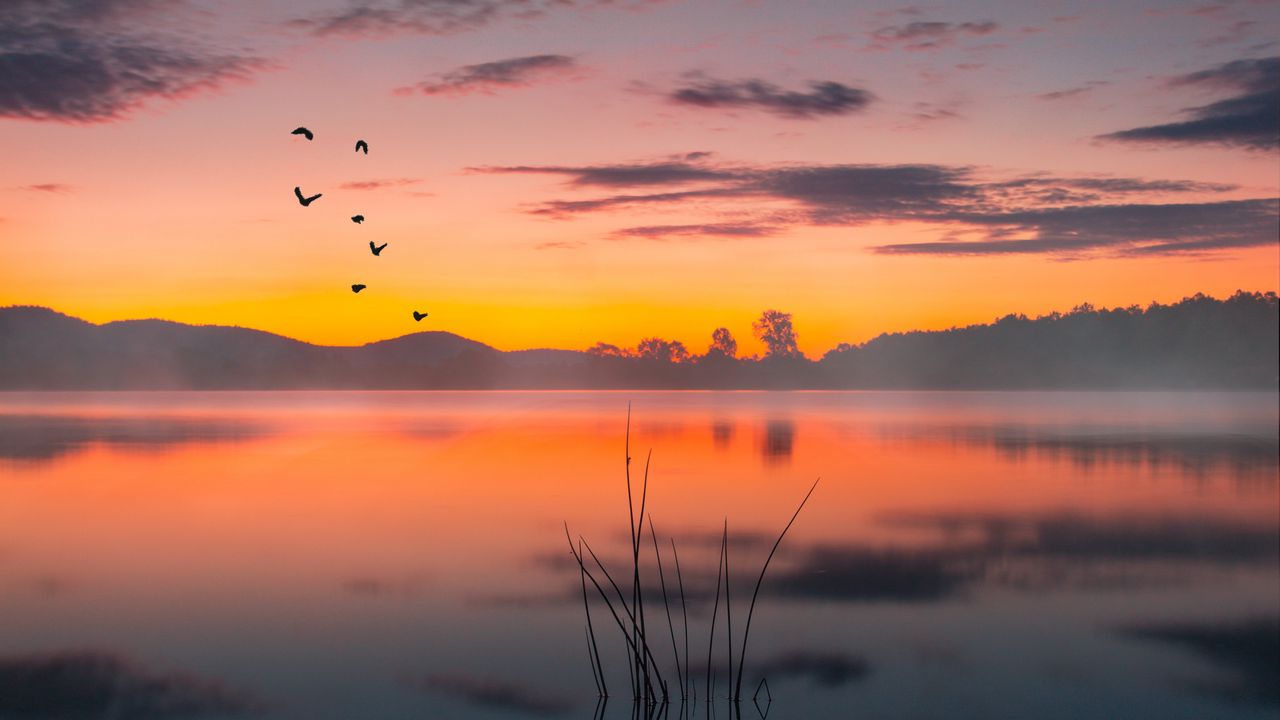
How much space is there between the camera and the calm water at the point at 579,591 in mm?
8750

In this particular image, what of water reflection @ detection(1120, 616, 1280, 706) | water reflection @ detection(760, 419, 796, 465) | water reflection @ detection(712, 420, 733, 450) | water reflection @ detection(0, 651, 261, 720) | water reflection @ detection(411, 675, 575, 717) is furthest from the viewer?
water reflection @ detection(712, 420, 733, 450)

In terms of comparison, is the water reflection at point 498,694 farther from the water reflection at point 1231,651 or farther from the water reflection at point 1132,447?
the water reflection at point 1132,447

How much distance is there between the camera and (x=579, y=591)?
1249 cm

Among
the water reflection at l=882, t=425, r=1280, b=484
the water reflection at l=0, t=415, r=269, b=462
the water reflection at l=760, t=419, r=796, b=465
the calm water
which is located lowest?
the water reflection at l=0, t=415, r=269, b=462

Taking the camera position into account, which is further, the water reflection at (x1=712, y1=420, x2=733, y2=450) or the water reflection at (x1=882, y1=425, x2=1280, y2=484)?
the water reflection at (x1=712, y1=420, x2=733, y2=450)

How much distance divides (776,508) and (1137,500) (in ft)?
25.2

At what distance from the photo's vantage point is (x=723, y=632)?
10.2 m

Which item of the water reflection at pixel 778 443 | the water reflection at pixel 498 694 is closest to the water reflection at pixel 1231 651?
the water reflection at pixel 498 694

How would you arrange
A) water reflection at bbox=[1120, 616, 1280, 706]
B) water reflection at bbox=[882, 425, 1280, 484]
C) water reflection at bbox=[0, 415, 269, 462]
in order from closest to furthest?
water reflection at bbox=[1120, 616, 1280, 706] → water reflection at bbox=[882, 425, 1280, 484] → water reflection at bbox=[0, 415, 269, 462]

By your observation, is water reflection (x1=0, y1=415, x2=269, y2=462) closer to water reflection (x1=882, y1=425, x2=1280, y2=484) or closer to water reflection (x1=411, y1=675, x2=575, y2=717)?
water reflection (x1=411, y1=675, x2=575, y2=717)

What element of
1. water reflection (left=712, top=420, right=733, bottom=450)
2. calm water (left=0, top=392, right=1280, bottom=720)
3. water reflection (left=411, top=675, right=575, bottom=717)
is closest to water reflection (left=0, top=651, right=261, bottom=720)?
calm water (left=0, top=392, right=1280, bottom=720)

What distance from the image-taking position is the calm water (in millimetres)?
8750

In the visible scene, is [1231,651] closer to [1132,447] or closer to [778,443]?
[778,443]

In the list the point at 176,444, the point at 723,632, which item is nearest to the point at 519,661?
the point at 723,632
